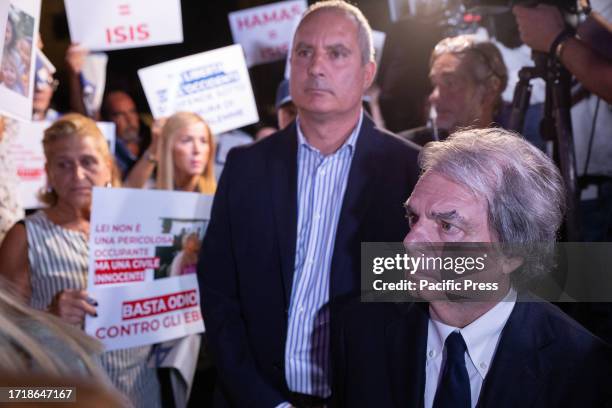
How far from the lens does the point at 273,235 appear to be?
217cm

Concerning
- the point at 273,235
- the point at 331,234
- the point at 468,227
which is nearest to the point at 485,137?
the point at 468,227

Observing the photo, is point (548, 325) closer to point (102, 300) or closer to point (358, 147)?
point (358, 147)

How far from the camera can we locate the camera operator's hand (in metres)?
2.24

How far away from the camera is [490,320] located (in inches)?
62.8

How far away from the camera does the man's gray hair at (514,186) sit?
1.60 m

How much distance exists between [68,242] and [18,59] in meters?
0.74

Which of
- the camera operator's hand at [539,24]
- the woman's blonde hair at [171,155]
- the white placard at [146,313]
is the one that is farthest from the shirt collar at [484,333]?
the woman's blonde hair at [171,155]

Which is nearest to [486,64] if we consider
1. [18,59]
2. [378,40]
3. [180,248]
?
[378,40]

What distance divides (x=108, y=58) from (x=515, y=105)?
2420 mm

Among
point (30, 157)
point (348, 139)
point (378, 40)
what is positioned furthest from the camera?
point (30, 157)

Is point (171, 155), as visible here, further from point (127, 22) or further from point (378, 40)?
point (378, 40)

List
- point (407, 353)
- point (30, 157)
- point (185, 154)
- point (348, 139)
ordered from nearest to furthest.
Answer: point (407, 353) → point (348, 139) → point (185, 154) → point (30, 157)

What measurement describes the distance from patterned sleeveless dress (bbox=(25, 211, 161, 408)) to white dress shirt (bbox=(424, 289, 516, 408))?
1.38m

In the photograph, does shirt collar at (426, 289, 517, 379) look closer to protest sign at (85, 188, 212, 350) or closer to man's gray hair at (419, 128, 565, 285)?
man's gray hair at (419, 128, 565, 285)
